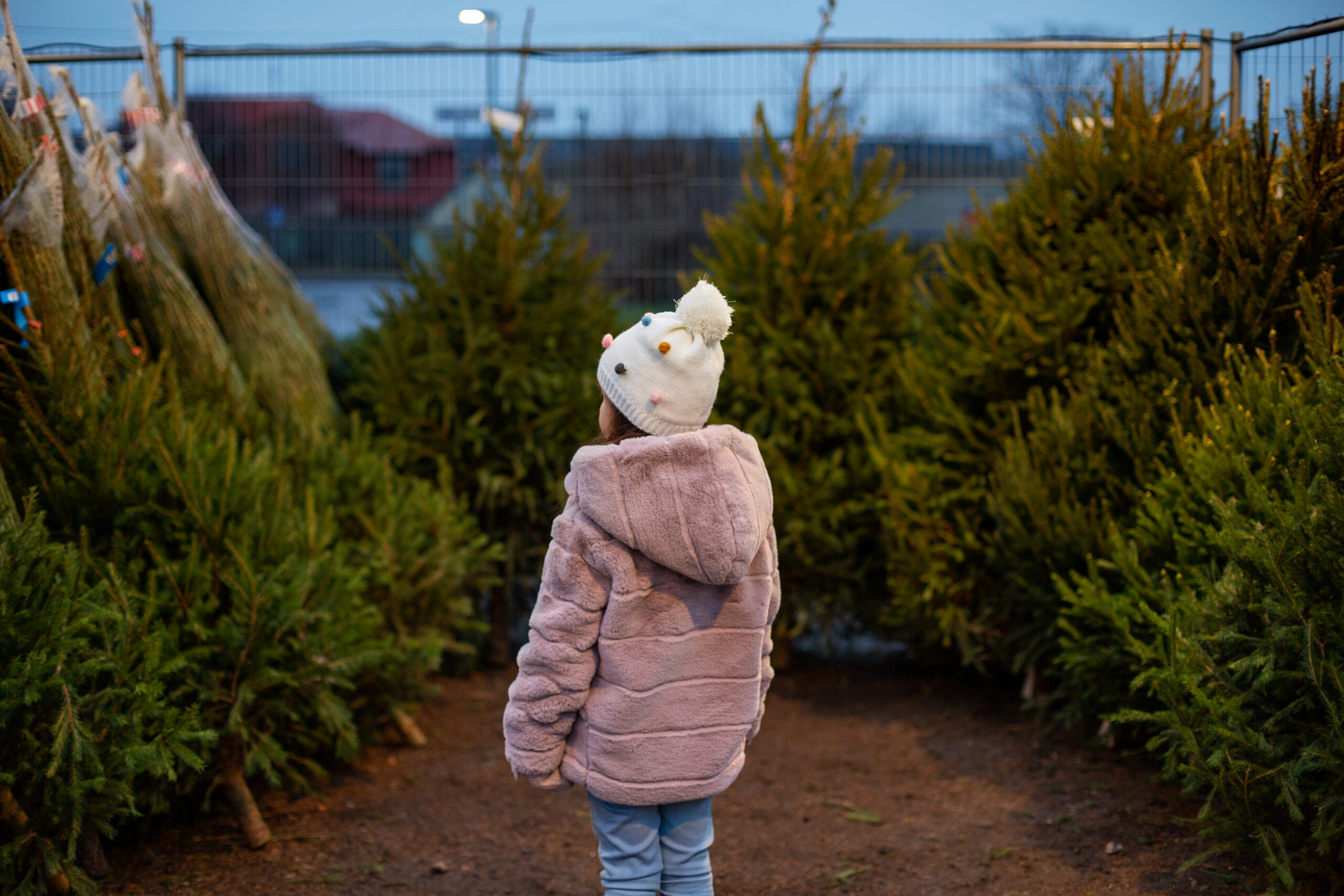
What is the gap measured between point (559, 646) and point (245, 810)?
1602mm

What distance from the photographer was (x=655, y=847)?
2.34 m

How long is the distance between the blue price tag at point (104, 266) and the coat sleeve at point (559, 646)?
237 cm

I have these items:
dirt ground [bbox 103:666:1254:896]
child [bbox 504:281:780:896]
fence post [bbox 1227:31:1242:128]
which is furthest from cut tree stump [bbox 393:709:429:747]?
fence post [bbox 1227:31:1242:128]

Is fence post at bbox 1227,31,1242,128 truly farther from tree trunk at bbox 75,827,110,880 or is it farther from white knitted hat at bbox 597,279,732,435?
tree trunk at bbox 75,827,110,880

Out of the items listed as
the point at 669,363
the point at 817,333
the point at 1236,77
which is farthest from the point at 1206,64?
the point at 669,363

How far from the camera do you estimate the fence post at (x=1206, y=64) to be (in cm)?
520

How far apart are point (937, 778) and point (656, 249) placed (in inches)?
153

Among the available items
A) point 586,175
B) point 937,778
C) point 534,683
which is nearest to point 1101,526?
point 937,778

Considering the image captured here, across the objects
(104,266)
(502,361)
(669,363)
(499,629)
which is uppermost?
(104,266)

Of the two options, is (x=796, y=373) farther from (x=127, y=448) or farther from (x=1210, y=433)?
(x=127, y=448)

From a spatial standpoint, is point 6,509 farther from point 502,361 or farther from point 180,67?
→ point 180,67

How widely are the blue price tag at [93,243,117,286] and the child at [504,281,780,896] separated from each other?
229 cm

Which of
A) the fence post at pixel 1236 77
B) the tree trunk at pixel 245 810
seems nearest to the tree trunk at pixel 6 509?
the tree trunk at pixel 245 810

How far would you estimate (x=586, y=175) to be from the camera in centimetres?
679
